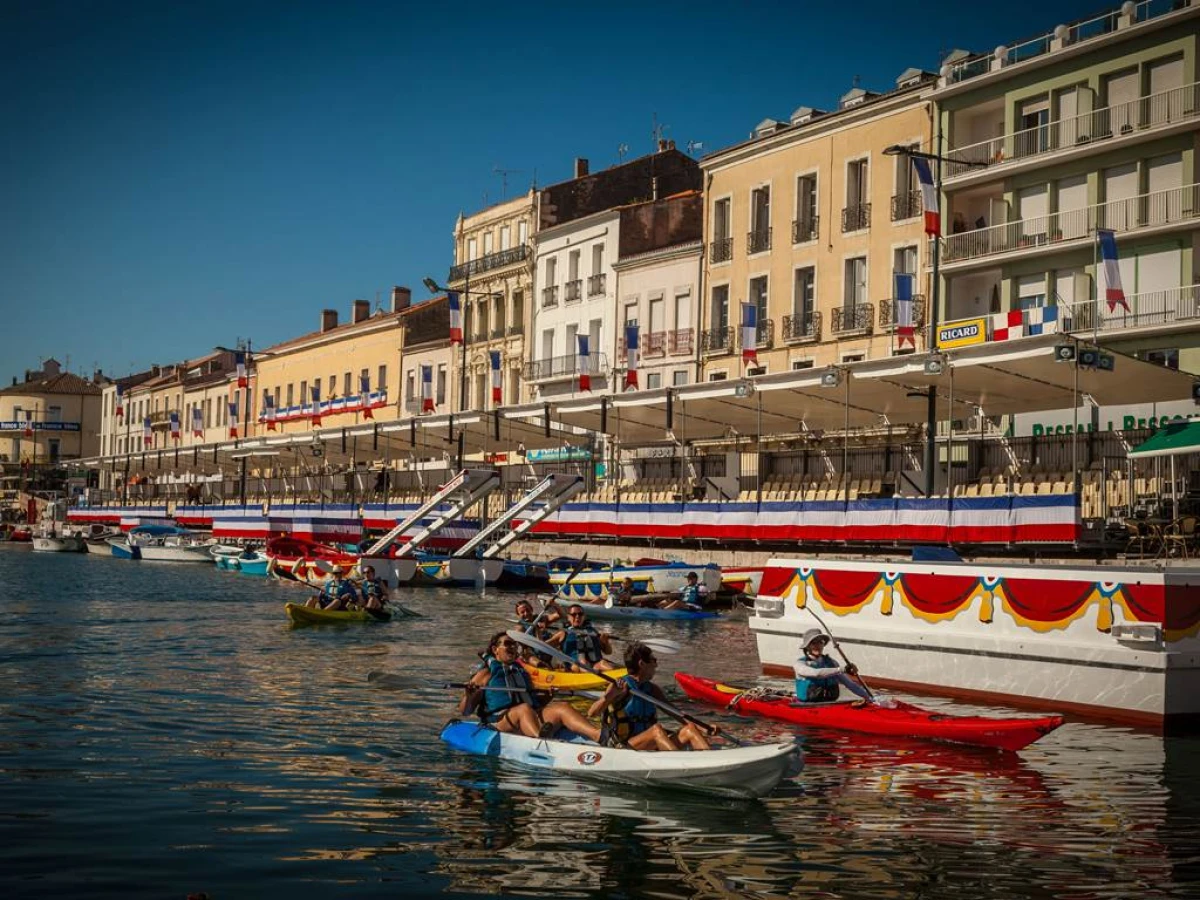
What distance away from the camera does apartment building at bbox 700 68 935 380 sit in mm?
47938

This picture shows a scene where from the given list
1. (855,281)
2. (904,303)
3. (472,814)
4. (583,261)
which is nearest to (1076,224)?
(904,303)

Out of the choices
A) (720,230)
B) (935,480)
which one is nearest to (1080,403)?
(935,480)

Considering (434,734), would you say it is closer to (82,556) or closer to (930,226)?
(930,226)

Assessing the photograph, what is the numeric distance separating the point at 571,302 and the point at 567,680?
150 ft

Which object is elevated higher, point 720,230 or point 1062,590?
point 720,230

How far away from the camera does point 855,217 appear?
1951 inches

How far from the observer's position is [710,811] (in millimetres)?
13180

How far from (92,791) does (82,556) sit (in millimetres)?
63277

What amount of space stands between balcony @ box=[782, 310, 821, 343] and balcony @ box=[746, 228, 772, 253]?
3.27 meters

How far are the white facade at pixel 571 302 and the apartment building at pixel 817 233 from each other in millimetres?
7039

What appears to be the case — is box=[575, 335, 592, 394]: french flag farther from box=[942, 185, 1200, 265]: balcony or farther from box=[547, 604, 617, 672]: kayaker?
box=[547, 604, 617, 672]: kayaker

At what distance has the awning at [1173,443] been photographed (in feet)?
95.3

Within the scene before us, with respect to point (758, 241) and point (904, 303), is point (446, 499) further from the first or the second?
point (904, 303)

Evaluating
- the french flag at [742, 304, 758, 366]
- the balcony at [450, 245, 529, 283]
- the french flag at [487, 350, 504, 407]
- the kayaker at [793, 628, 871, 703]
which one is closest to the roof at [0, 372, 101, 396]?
the balcony at [450, 245, 529, 283]
